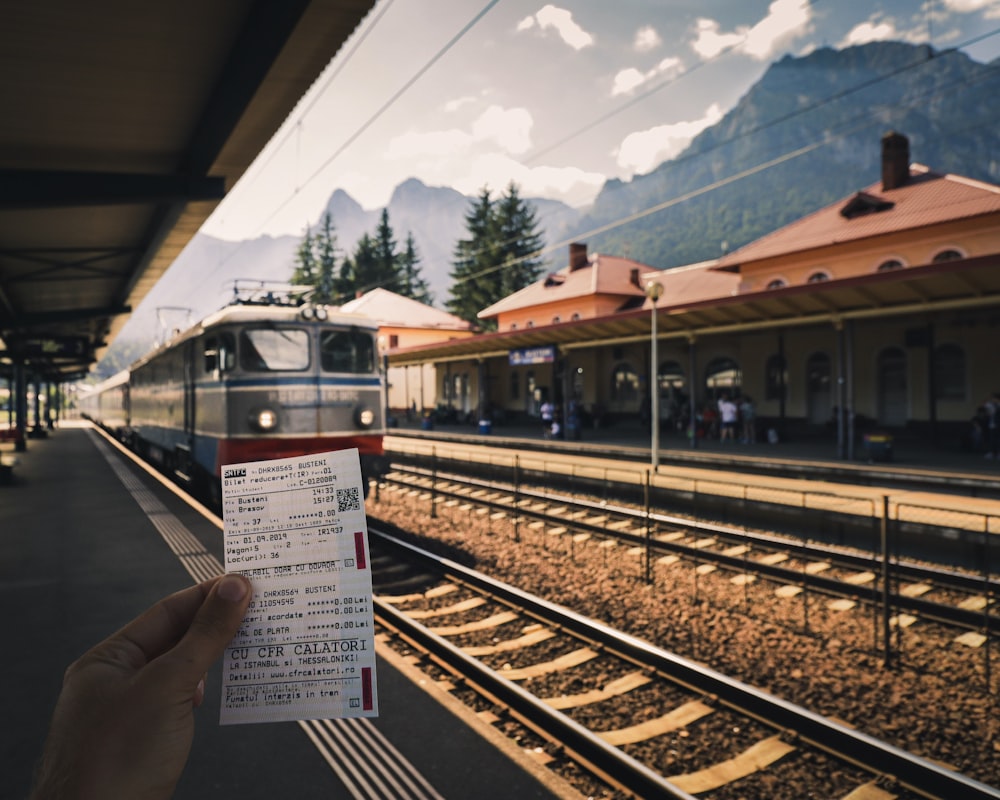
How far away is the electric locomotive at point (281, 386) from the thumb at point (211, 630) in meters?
8.37

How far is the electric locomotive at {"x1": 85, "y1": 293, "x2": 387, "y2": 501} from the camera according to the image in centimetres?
967

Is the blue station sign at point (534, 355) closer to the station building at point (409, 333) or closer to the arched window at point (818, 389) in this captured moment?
the arched window at point (818, 389)

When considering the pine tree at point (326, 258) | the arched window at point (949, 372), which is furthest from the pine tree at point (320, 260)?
the arched window at point (949, 372)

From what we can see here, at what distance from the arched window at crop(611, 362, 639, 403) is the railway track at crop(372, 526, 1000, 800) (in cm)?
2641

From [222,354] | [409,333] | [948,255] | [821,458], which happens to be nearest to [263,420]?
[222,354]

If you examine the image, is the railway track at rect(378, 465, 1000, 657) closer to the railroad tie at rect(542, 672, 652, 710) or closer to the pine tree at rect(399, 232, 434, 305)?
the railroad tie at rect(542, 672, 652, 710)

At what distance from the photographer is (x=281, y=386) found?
32.4ft

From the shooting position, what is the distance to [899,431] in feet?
74.0

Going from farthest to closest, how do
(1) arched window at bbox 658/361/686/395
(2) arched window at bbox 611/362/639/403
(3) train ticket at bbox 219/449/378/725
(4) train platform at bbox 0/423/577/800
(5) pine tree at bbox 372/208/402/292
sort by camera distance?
(5) pine tree at bbox 372/208/402/292 < (2) arched window at bbox 611/362/639/403 < (1) arched window at bbox 658/361/686/395 < (4) train platform at bbox 0/423/577/800 < (3) train ticket at bbox 219/449/378/725

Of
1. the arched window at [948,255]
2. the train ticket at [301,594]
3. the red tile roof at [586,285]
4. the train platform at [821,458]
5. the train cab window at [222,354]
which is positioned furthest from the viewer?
the red tile roof at [586,285]

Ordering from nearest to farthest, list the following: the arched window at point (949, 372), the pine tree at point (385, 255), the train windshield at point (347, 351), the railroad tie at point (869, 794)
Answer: the railroad tie at point (869, 794), the train windshield at point (347, 351), the arched window at point (949, 372), the pine tree at point (385, 255)

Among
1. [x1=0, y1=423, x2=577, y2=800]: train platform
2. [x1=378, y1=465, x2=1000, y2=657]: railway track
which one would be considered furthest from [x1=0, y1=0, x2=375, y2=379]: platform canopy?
[x1=378, y1=465, x2=1000, y2=657]: railway track

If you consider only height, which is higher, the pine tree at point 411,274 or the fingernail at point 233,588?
the pine tree at point 411,274

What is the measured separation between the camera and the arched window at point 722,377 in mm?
28047
